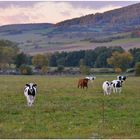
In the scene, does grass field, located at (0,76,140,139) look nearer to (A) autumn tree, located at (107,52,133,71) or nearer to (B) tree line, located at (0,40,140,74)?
(B) tree line, located at (0,40,140,74)

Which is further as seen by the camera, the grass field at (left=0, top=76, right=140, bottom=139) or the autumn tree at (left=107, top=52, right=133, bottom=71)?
the autumn tree at (left=107, top=52, right=133, bottom=71)

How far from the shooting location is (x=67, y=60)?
180m

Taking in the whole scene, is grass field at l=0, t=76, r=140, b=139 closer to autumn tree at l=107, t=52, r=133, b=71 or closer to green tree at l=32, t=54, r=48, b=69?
autumn tree at l=107, t=52, r=133, b=71

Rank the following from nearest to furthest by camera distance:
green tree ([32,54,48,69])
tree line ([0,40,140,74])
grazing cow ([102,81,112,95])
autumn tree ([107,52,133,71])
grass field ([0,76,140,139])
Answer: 1. grass field ([0,76,140,139])
2. grazing cow ([102,81,112,95])
3. tree line ([0,40,140,74])
4. autumn tree ([107,52,133,71])
5. green tree ([32,54,48,69])

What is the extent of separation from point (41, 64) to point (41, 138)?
145 meters

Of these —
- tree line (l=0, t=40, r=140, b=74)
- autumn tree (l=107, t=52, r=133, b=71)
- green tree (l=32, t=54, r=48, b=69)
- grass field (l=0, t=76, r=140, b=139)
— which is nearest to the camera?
grass field (l=0, t=76, r=140, b=139)

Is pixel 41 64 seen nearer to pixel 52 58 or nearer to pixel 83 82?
pixel 52 58

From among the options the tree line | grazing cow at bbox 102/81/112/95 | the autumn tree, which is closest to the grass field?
grazing cow at bbox 102/81/112/95

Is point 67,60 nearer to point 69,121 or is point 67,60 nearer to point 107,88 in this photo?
point 107,88

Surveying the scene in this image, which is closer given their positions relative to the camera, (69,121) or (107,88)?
(69,121)

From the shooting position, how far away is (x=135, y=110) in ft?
73.3

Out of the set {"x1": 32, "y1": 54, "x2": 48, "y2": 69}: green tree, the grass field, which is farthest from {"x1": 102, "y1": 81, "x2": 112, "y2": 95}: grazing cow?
{"x1": 32, "y1": 54, "x2": 48, "y2": 69}: green tree

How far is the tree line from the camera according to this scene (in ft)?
472

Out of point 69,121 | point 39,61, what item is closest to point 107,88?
point 69,121
